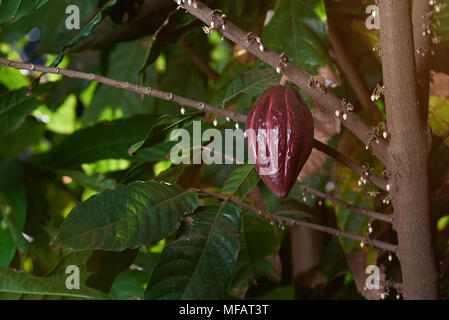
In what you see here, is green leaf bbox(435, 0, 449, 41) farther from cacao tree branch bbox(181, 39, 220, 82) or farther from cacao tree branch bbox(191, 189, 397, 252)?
cacao tree branch bbox(181, 39, 220, 82)

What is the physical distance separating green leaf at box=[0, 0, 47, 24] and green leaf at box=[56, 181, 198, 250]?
0.21 meters

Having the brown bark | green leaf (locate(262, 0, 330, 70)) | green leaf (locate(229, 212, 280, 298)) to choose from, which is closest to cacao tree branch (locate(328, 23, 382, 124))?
green leaf (locate(262, 0, 330, 70))

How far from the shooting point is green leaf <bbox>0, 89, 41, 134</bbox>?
0.95 m

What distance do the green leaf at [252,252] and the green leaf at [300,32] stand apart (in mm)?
241

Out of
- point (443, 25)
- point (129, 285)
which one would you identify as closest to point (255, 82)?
point (443, 25)

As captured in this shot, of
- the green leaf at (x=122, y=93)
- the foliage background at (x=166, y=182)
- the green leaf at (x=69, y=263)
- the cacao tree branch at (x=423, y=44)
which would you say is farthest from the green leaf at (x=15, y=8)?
the green leaf at (x=122, y=93)

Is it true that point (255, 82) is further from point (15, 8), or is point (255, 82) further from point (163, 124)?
point (15, 8)

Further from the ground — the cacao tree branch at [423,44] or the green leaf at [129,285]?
the cacao tree branch at [423,44]

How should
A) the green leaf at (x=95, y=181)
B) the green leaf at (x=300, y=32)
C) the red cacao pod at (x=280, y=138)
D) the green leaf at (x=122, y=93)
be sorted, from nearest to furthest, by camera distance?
the red cacao pod at (x=280, y=138), the green leaf at (x=300, y=32), the green leaf at (x=95, y=181), the green leaf at (x=122, y=93)

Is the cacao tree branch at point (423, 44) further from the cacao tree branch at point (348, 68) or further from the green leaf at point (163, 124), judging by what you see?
the cacao tree branch at point (348, 68)

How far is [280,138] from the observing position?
1.64 ft

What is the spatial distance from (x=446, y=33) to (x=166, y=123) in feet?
1.09

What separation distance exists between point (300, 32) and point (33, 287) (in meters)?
0.49

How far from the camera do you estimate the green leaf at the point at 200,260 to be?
55cm
